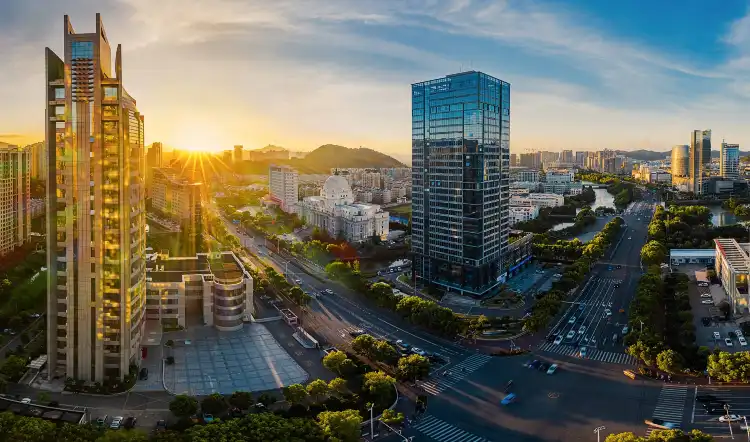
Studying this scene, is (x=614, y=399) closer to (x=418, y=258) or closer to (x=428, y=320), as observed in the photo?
(x=428, y=320)

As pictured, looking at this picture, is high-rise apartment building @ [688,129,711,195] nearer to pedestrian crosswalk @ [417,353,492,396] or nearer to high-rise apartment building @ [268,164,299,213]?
high-rise apartment building @ [268,164,299,213]

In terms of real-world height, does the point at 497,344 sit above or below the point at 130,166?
below

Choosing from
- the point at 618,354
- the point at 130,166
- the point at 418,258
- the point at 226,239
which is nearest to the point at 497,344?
the point at 618,354

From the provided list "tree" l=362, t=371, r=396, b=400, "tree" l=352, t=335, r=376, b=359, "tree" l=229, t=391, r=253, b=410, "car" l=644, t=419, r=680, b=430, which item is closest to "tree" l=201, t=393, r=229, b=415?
"tree" l=229, t=391, r=253, b=410

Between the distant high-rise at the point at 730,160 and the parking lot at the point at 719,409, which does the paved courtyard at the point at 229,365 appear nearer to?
the parking lot at the point at 719,409

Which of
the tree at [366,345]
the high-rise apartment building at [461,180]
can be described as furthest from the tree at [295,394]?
the high-rise apartment building at [461,180]

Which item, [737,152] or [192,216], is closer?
[192,216]

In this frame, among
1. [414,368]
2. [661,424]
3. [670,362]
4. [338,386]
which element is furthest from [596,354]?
[338,386]
